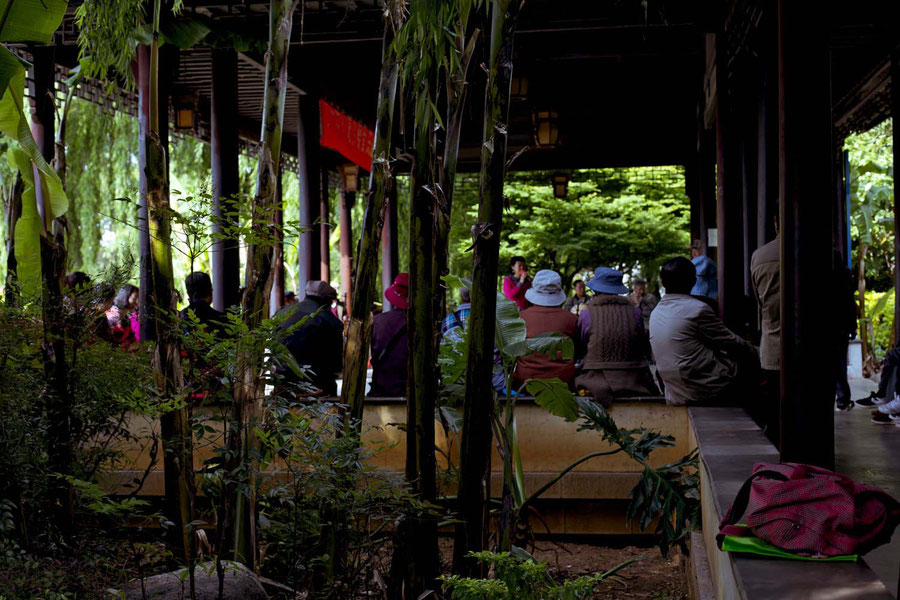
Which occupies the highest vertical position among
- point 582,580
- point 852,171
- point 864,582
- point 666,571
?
point 852,171

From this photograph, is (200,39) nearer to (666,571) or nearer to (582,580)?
(666,571)

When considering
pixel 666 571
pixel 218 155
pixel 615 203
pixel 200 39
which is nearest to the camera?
pixel 666 571

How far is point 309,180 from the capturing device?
12.0 metres

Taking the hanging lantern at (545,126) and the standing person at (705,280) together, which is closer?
the standing person at (705,280)

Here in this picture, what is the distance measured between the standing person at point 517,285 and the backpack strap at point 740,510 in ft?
14.5

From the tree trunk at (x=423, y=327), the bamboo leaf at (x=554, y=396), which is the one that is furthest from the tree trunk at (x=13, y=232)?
the bamboo leaf at (x=554, y=396)

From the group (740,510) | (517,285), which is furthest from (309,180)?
(740,510)

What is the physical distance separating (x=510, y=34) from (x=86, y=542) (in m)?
2.52

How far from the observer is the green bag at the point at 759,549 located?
269 centimetres

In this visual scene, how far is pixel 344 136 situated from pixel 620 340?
18.8 ft

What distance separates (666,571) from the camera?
6.20m

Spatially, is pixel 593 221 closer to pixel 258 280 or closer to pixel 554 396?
pixel 554 396

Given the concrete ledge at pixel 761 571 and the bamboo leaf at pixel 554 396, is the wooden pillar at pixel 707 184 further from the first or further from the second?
the concrete ledge at pixel 761 571

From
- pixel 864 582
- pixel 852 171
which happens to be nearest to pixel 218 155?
pixel 864 582
